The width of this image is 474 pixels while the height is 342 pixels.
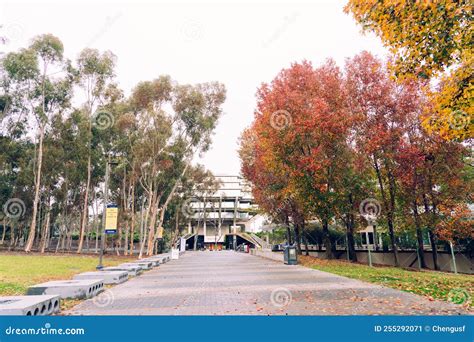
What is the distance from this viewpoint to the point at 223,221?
8206cm

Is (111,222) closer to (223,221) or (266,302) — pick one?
(266,302)

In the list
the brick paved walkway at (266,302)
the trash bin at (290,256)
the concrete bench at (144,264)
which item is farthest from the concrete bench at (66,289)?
the trash bin at (290,256)

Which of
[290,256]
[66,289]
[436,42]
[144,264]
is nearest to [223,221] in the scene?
[290,256]

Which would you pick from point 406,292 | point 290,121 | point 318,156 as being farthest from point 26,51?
point 406,292

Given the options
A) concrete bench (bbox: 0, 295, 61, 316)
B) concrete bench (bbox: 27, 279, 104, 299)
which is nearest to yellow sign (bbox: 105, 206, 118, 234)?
concrete bench (bbox: 27, 279, 104, 299)

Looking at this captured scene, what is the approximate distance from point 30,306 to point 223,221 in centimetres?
7720

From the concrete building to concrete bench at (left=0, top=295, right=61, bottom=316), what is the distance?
67.7 meters

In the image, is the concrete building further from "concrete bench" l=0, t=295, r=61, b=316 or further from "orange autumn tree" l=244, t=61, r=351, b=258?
"concrete bench" l=0, t=295, r=61, b=316

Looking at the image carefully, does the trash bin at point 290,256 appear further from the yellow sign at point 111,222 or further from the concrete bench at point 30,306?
the concrete bench at point 30,306

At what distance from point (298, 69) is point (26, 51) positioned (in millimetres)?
25393

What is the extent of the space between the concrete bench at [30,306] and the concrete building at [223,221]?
222 feet

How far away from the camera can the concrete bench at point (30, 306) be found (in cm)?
523

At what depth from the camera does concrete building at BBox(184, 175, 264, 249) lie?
7656 centimetres

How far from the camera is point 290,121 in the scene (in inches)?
774
